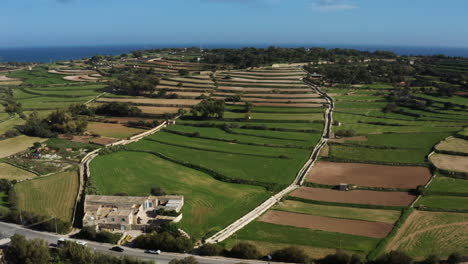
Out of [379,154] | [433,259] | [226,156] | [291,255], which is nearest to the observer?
[433,259]

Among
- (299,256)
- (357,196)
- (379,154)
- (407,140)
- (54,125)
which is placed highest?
(54,125)

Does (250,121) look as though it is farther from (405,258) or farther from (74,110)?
(405,258)

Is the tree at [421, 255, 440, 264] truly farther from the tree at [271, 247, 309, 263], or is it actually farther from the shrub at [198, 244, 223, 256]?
the shrub at [198, 244, 223, 256]

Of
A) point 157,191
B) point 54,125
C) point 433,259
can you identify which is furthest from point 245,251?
point 54,125

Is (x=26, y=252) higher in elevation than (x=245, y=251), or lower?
higher

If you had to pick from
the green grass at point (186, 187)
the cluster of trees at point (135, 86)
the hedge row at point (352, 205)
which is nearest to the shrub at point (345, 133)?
the green grass at point (186, 187)

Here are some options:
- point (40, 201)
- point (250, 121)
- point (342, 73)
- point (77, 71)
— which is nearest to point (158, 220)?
point (40, 201)

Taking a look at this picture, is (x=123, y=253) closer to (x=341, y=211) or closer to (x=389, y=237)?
(x=341, y=211)

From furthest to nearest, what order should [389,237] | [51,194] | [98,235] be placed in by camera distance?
[51,194] → [98,235] → [389,237]
